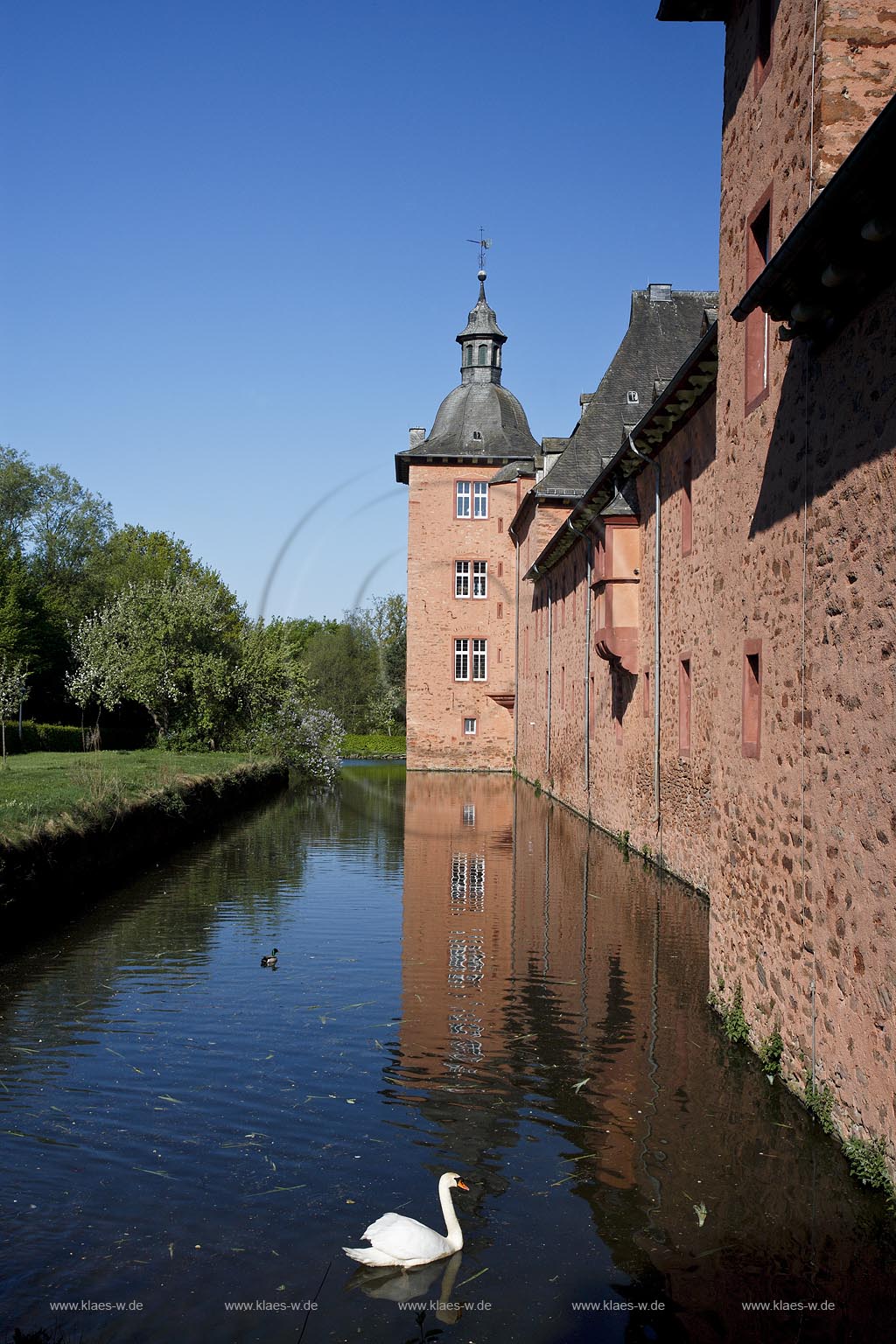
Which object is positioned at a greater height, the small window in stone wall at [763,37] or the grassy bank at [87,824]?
the small window in stone wall at [763,37]

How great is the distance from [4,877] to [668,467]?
10.3 meters

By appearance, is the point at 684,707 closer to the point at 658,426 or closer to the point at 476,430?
the point at 658,426

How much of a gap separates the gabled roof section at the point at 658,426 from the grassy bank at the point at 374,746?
31.8 meters

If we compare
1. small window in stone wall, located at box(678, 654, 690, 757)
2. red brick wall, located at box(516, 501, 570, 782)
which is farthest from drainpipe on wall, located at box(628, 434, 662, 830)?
red brick wall, located at box(516, 501, 570, 782)

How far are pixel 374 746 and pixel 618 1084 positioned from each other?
1975 inches

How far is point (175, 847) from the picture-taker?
1939cm

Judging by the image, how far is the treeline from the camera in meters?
32.7

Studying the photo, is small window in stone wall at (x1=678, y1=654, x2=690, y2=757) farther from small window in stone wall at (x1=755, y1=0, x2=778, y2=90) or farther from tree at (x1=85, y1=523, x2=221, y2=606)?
tree at (x1=85, y1=523, x2=221, y2=606)

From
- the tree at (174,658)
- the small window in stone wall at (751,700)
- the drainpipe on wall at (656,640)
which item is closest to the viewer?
the small window in stone wall at (751,700)

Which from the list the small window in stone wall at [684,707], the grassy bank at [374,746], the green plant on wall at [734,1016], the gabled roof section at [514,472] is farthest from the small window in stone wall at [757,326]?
the grassy bank at [374,746]

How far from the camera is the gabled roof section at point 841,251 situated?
5.21 m

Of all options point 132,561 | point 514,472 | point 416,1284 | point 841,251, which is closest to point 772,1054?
point 416,1284

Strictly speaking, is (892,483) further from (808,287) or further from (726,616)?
(726,616)

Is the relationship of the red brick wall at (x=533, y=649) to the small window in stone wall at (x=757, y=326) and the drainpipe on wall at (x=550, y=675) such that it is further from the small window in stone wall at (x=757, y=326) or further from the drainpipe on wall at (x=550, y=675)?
the small window in stone wall at (x=757, y=326)
